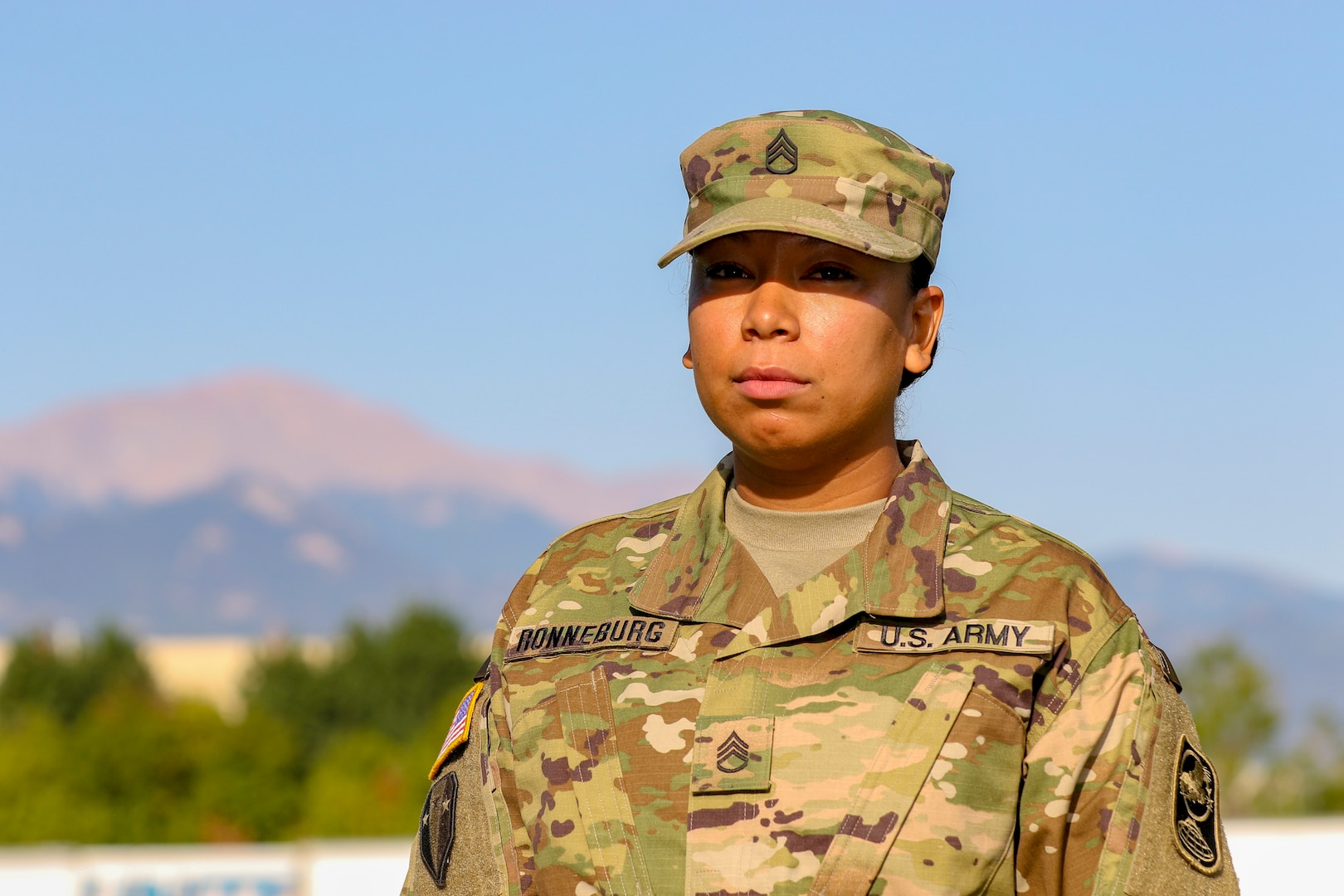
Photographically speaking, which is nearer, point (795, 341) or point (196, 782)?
point (795, 341)

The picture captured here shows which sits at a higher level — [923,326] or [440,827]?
[923,326]

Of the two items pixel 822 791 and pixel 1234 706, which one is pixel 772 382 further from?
pixel 1234 706

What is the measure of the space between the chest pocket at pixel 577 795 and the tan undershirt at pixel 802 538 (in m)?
0.40

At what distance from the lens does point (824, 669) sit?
3035mm

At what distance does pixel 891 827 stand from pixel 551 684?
0.76 metres

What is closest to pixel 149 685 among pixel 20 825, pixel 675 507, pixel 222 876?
pixel 20 825

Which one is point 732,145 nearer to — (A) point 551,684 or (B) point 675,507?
(B) point 675,507

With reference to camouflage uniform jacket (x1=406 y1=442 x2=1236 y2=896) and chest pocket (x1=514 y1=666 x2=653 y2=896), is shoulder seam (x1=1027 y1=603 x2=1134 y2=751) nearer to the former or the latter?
camouflage uniform jacket (x1=406 y1=442 x2=1236 y2=896)

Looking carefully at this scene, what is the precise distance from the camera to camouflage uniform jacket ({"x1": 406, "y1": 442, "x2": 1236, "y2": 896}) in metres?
2.87

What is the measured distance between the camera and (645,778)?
10.0 feet

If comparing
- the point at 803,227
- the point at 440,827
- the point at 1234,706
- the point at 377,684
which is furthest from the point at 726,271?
the point at 377,684

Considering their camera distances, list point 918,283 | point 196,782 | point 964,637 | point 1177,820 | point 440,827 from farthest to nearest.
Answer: point 196,782 → point 440,827 → point 918,283 → point 964,637 → point 1177,820

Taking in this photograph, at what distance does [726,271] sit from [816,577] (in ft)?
1.98

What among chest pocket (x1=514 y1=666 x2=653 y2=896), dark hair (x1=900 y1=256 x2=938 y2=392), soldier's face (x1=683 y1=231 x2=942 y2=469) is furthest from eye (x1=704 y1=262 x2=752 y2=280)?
chest pocket (x1=514 y1=666 x2=653 y2=896)
